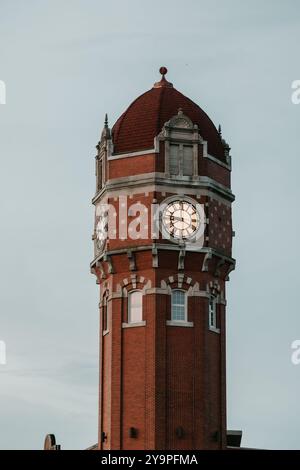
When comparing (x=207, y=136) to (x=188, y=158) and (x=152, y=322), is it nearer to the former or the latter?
(x=188, y=158)

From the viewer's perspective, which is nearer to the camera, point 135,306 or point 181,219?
point 135,306

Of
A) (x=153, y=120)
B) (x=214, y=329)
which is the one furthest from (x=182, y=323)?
(x=153, y=120)

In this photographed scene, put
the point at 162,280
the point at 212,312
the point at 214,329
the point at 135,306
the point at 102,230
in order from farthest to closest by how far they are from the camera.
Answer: the point at 102,230 < the point at 212,312 < the point at 214,329 < the point at 135,306 < the point at 162,280

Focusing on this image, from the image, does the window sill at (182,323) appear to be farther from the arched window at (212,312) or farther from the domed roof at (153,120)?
the domed roof at (153,120)

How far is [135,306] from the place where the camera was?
338 ft

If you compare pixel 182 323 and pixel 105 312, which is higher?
pixel 105 312

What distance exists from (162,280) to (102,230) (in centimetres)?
503

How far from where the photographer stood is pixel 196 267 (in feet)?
338

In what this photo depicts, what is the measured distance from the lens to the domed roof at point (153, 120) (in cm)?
10519

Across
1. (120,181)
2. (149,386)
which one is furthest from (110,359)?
(120,181)

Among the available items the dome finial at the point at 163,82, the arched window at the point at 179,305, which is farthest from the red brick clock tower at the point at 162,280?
the dome finial at the point at 163,82

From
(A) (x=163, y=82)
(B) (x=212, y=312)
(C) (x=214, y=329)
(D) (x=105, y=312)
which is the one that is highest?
(A) (x=163, y=82)

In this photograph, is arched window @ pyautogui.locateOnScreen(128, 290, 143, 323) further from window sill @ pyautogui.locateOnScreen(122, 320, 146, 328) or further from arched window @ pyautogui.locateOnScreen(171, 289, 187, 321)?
arched window @ pyautogui.locateOnScreen(171, 289, 187, 321)

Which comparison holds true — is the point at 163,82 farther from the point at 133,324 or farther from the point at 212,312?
the point at 133,324
